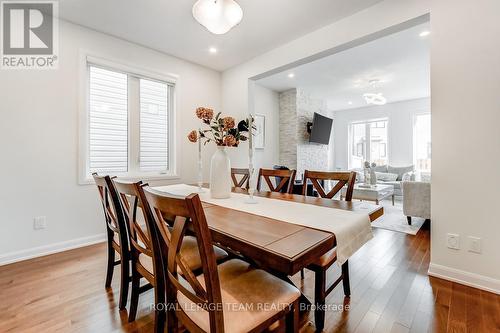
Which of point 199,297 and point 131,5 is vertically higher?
point 131,5

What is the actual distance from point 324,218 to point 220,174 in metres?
0.88

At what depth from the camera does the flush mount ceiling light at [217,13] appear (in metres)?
1.86

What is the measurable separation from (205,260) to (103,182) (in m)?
1.10

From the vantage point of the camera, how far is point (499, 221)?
1.78 metres

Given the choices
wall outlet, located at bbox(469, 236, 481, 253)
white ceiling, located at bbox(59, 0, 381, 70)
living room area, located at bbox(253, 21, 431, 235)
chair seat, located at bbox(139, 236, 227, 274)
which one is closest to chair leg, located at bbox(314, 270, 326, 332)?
chair seat, located at bbox(139, 236, 227, 274)

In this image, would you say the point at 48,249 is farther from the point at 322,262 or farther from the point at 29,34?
the point at 322,262

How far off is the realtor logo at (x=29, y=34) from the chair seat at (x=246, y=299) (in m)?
3.00

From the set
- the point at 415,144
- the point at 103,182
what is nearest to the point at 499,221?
the point at 103,182

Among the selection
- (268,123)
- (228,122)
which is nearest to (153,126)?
(228,122)

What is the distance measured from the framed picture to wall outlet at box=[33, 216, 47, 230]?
3851 millimetres

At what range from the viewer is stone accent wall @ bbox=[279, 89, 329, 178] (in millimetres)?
5605

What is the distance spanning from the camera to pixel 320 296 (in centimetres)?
136

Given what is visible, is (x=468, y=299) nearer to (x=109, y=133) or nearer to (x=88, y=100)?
(x=109, y=133)

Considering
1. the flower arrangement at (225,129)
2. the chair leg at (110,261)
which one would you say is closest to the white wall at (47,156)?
the chair leg at (110,261)
